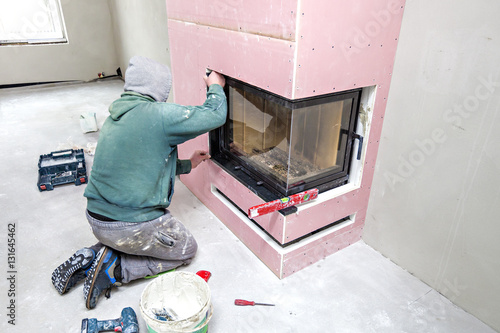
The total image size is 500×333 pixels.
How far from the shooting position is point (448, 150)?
164 centimetres

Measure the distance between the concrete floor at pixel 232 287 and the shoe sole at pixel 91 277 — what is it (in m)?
0.08

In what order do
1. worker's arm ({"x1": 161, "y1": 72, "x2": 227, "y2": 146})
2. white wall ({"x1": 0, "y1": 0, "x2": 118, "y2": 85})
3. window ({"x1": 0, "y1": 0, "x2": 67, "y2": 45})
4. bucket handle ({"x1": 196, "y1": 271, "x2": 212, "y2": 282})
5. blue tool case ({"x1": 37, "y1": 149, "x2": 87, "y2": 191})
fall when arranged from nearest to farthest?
worker's arm ({"x1": 161, "y1": 72, "x2": 227, "y2": 146}), bucket handle ({"x1": 196, "y1": 271, "x2": 212, "y2": 282}), blue tool case ({"x1": 37, "y1": 149, "x2": 87, "y2": 191}), window ({"x1": 0, "y1": 0, "x2": 67, "y2": 45}), white wall ({"x1": 0, "y1": 0, "x2": 118, "y2": 85})

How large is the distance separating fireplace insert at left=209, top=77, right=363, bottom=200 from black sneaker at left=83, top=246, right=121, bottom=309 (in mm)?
830

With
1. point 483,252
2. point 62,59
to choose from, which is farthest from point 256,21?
point 62,59

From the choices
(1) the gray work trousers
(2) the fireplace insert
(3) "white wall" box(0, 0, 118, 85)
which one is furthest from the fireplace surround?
(3) "white wall" box(0, 0, 118, 85)

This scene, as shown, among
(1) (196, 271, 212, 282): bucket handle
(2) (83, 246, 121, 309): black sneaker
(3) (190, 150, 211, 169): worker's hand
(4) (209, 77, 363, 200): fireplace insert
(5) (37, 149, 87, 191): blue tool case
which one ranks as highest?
(4) (209, 77, 363, 200): fireplace insert

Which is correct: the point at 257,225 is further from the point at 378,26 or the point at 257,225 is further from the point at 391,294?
the point at 378,26

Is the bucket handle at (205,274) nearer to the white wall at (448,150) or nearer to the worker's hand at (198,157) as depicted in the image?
the worker's hand at (198,157)

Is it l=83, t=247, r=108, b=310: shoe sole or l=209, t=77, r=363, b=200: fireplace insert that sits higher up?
l=209, t=77, r=363, b=200: fireplace insert

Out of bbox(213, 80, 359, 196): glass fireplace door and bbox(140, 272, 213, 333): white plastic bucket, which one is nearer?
bbox(140, 272, 213, 333): white plastic bucket

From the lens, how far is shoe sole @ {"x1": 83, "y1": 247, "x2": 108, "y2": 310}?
172 centimetres

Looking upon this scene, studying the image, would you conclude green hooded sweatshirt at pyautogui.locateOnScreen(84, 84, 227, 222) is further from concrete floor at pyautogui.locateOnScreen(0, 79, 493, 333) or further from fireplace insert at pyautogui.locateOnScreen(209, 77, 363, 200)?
concrete floor at pyautogui.locateOnScreen(0, 79, 493, 333)

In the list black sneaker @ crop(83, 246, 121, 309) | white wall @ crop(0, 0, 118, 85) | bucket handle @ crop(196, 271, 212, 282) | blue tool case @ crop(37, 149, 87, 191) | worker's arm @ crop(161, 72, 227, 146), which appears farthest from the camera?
white wall @ crop(0, 0, 118, 85)

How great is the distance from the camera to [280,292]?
6.15 ft
